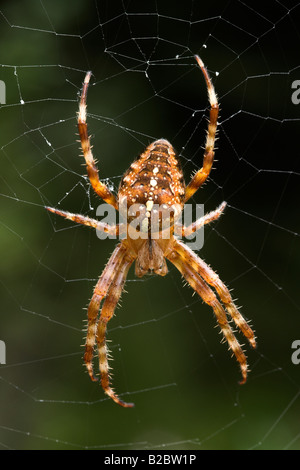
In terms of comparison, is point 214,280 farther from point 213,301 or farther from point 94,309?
point 94,309

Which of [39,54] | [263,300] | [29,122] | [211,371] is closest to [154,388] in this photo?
[211,371]

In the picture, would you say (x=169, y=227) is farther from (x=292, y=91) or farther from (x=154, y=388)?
(x=154, y=388)

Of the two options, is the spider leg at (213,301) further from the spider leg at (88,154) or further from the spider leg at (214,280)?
the spider leg at (88,154)

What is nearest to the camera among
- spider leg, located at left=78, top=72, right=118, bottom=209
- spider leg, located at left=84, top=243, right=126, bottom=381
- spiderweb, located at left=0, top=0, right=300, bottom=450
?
spider leg, located at left=78, top=72, right=118, bottom=209

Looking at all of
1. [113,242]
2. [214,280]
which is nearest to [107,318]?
[214,280]

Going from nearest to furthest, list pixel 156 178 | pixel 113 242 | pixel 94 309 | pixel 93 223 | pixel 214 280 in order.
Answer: pixel 156 178
pixel 93 223
pixel 94 309
pixel 214 280
pixel 113 242

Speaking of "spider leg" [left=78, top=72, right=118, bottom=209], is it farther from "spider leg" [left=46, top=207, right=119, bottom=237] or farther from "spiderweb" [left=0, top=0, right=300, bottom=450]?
"spiderweb" [left=0, top=0, right=300, bottom=450]

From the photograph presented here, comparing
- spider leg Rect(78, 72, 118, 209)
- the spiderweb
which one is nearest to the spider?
spider leg Rect(78, 72, 118, 209)

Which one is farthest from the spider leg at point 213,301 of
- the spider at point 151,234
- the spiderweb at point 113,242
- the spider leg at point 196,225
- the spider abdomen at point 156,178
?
the spiderweb at point 113,242
